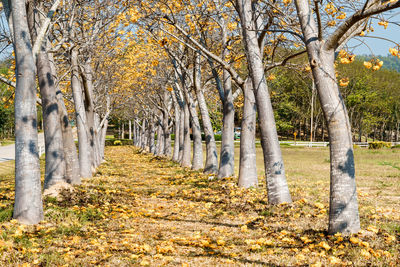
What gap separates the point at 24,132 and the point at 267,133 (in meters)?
5.04

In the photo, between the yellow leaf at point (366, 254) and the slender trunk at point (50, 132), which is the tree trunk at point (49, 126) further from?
the yellow leaf at point (366, 254)

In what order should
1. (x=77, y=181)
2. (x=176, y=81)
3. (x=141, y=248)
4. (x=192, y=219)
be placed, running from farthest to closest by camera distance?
(x=176, y=81) < (x=77, y=181) < (x=192, y=219) < (x=141, y=248)

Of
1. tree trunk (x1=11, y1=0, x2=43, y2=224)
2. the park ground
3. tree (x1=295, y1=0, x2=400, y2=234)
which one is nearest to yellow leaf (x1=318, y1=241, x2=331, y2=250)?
the park ground

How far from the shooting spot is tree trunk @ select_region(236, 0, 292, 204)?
8.25 m

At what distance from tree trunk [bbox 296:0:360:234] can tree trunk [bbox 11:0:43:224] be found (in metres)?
4.87

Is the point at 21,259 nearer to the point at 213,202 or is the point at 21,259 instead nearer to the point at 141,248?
the point at 141,248

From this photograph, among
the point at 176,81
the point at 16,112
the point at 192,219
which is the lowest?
the point at 192,219

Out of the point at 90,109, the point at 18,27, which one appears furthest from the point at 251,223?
the point at 90,109

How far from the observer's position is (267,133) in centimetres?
842

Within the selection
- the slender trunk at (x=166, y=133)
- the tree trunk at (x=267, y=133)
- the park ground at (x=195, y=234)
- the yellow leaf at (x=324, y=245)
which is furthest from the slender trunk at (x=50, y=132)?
the slender trunk at (x=166, y=133)

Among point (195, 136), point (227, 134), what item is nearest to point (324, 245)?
point (227, 134)

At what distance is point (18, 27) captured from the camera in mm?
6434

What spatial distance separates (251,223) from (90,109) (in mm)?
11976

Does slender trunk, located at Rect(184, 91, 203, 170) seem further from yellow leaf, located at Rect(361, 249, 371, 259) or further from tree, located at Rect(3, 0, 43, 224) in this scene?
yellow leaf, located at Rect(361, 249, 371, 259)
